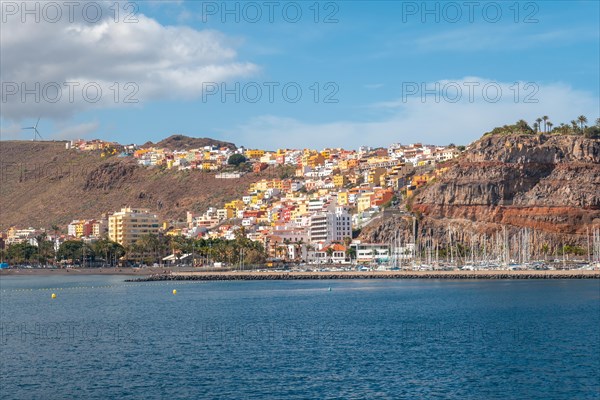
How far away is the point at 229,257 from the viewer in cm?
13450

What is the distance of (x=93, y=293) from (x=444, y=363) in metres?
56.6

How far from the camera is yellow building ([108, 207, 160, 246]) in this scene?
162 metres

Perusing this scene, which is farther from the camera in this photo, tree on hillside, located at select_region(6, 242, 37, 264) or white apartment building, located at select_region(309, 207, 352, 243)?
tree on hillside, located at select_region(6, 242, 37, 264)

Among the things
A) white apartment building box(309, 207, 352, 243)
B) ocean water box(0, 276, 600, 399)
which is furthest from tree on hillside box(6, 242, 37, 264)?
ocean water box(0, 276, 600, 399)

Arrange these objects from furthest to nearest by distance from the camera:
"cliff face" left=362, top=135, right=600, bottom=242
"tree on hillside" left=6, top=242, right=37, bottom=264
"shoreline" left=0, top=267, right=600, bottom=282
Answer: "tree on hillside" left=6, top=242, right=37, bottom=264
"cliff face" left=362, top=135, right=600, bottom=242
"shoreline" left=0, top=267, right=600, bottom=282

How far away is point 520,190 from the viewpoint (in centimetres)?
13550

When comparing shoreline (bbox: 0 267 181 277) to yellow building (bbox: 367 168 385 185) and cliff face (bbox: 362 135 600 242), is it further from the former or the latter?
yellow building (bbox: 367 168 385 185)

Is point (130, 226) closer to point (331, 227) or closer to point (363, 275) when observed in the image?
point (331, 227)

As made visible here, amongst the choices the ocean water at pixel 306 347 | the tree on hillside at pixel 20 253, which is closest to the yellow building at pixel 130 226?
the tree on hillside at pixel 20 253

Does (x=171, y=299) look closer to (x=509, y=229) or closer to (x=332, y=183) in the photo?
(x=509, y=229)

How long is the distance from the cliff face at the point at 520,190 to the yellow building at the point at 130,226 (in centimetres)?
4641

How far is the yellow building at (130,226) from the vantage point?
16162cm

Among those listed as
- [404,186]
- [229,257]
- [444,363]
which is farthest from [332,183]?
[444,363]

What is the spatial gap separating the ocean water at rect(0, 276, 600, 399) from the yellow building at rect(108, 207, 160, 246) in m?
84.9
